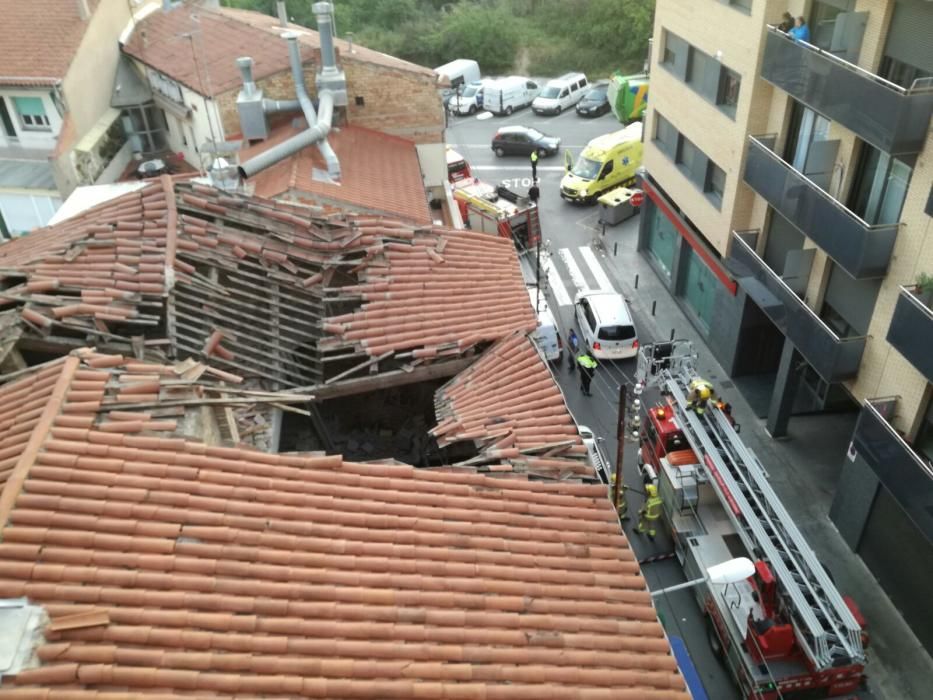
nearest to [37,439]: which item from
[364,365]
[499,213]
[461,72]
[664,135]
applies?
[364,365]

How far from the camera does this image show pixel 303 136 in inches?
823

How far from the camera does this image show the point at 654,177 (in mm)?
27703

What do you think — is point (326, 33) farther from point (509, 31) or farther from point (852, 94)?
point (509, 31)

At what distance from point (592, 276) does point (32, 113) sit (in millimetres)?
21223

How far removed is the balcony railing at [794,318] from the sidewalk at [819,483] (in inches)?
134

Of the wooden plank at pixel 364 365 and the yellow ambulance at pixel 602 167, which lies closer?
the wooden plank at pixel 364 365

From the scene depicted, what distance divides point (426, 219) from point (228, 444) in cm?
1070

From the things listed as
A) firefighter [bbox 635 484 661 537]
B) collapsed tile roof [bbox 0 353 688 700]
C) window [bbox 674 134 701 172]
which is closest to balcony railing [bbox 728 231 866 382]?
window [bbox 674 134 701 172]

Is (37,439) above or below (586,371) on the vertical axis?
above

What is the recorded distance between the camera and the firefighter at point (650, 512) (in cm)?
1789

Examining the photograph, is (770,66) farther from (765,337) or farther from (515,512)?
(515,512)

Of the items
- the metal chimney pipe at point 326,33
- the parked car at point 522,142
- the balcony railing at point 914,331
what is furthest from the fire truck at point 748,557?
the parked car at point 522,142

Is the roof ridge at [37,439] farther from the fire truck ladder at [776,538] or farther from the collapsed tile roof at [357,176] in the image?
the fire truck ladder at [776,538]

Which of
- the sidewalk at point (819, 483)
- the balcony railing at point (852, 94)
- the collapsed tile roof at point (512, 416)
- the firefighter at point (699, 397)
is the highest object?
the balcony railing at point (852, 94)
